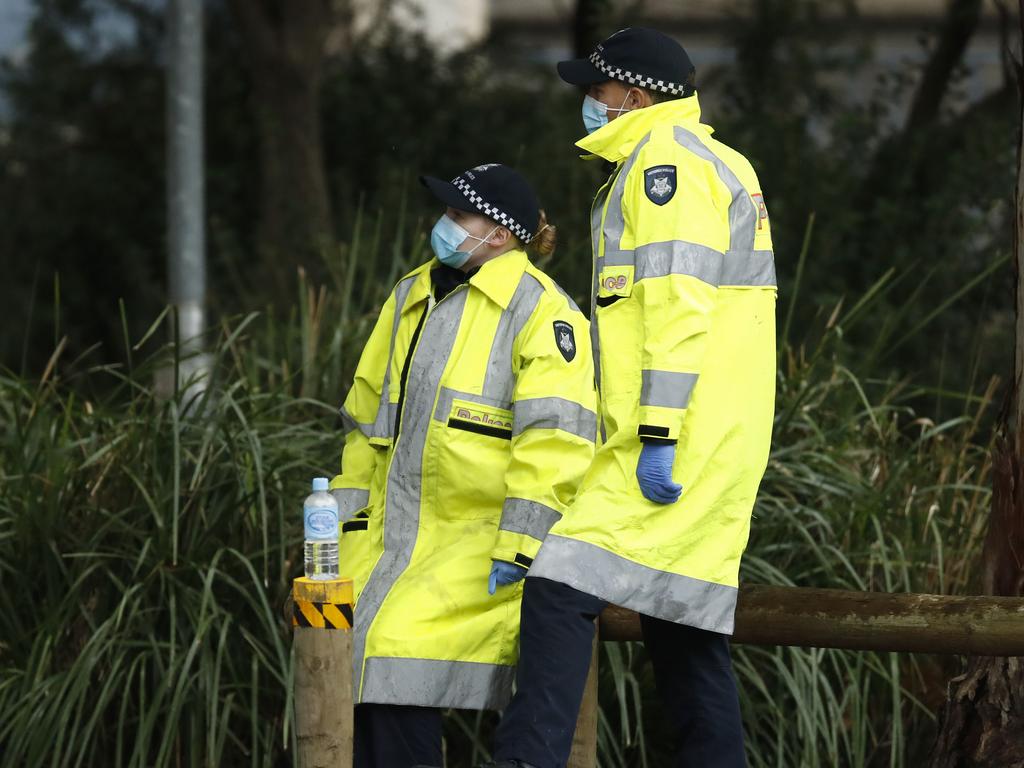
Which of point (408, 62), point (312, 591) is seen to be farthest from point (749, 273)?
point (408, 62)

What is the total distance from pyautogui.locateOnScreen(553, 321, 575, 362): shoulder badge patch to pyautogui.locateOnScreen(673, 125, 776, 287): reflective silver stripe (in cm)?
42

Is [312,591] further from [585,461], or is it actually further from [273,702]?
[273,702]

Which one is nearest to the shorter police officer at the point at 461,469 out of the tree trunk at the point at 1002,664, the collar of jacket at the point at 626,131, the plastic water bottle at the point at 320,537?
the collar of jacket at the point at 626,131

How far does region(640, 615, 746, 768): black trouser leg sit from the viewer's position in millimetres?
3551

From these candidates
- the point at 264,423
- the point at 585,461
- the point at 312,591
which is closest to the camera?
the point at 312,591

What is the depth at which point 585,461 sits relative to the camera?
374 cm

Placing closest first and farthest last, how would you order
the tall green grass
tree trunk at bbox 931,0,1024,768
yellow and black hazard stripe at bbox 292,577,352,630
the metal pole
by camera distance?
yellow and black hazard stripe at bbox 292,577,352,630, tree trunk at bbox 931,0,1024,768, the tall green grass, the metal pole

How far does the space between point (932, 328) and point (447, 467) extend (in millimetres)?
5029

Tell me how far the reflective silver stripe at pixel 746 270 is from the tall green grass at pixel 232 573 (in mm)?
1256

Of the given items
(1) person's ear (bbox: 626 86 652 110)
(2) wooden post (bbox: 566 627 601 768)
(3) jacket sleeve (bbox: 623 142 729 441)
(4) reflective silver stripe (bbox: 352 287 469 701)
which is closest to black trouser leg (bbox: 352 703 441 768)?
(4) reflective silver stripe (bbox: 352 287 469 701)

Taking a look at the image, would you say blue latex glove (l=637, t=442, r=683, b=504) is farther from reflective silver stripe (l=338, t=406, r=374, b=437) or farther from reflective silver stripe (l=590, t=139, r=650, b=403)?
reflective silver stripe (l=338, t=406, r=374, b=437)

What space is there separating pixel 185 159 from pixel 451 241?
3.80 m

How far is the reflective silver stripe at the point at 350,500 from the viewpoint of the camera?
13.0ft

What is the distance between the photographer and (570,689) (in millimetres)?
3361
